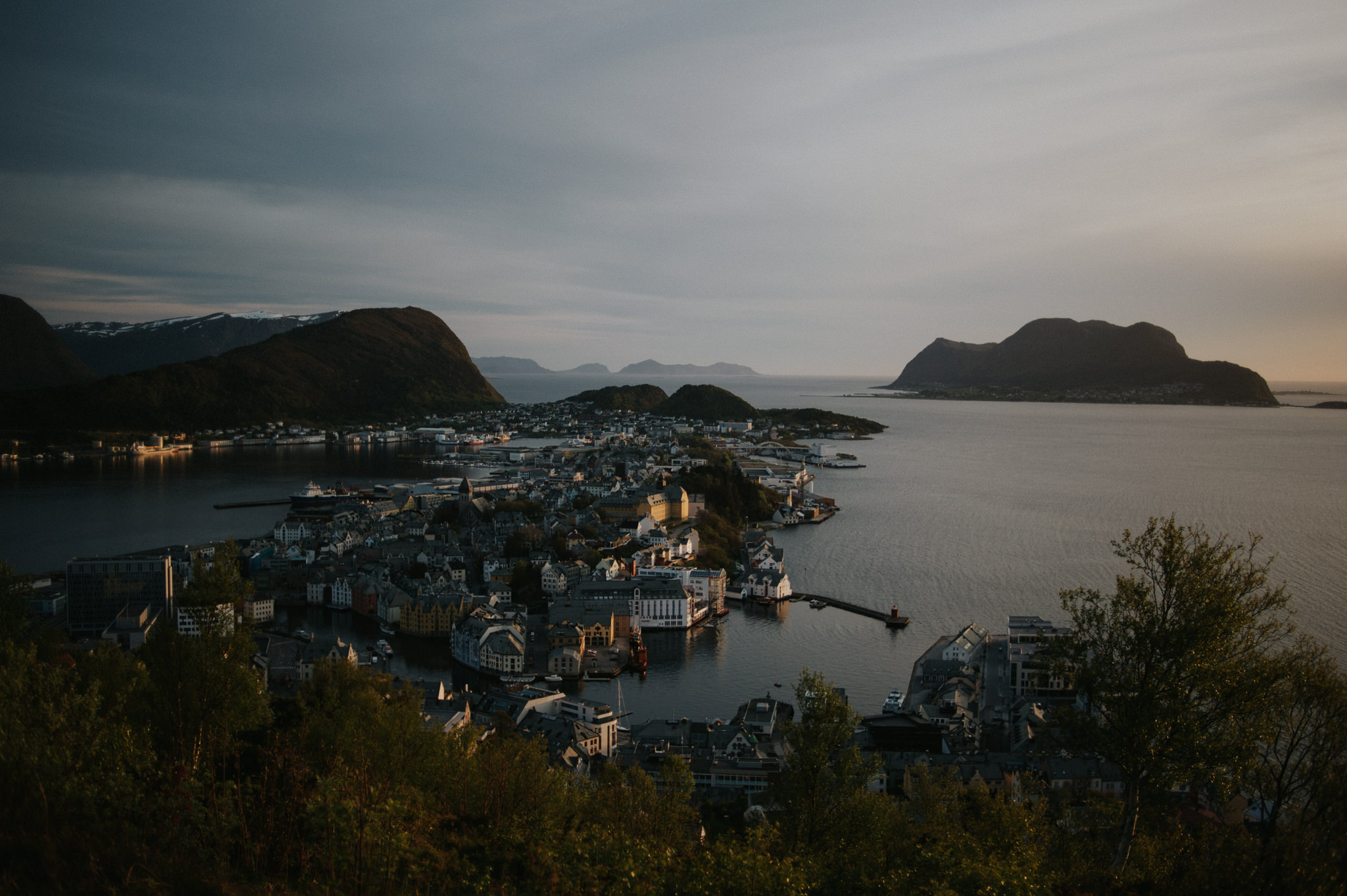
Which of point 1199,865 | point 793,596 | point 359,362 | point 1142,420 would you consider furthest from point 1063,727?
point 359,362

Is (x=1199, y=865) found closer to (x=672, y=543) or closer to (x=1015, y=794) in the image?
(x=1015, y=794)

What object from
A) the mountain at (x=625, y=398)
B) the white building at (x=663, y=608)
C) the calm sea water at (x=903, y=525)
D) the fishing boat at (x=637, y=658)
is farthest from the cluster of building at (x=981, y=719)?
the mountain at (x=625, y=398)

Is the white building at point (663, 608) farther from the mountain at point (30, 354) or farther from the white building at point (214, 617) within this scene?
the mountain at point (30, 354)

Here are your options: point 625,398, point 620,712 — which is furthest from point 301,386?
point 620,712

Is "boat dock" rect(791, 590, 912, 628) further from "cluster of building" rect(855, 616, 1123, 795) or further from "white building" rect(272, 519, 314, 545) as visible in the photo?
"white building" rect(272, 519, 314, 545)

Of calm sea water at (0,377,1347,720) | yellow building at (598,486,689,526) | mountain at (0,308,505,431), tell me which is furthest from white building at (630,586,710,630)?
mountain at (0,308,505,431)

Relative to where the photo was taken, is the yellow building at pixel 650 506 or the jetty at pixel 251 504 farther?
the jetty at pixel 251 504
